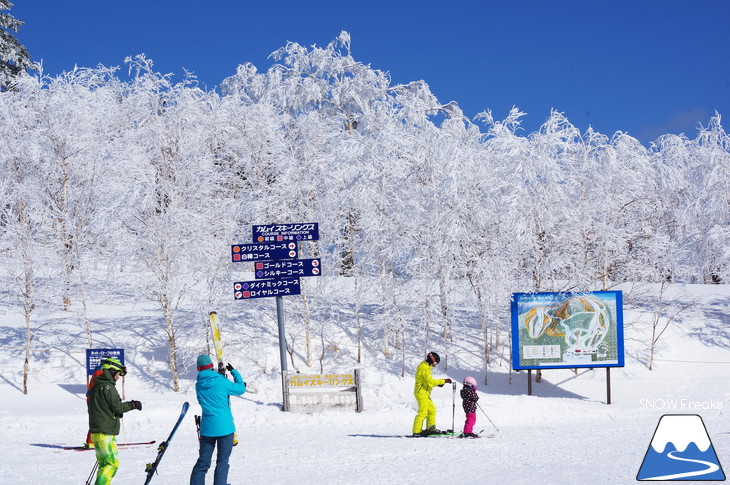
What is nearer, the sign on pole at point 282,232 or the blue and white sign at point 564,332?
the sign on pole at point 282,232

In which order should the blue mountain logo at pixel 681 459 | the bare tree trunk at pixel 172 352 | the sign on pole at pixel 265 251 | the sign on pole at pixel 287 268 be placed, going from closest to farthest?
1. the blue mountain logo at pixel 681 459
2. the sign on pole at pixel 265 251
3. the sign on pole at pixel 287 268
4. the bare tree trunk at pixel 172 352

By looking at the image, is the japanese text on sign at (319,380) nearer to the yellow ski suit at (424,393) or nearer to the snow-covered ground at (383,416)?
the snow-covered ground at (383,416)

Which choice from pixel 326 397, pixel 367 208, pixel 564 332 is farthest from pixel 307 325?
pixel 564 332

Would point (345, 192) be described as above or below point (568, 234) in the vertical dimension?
above

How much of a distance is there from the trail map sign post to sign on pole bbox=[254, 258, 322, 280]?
561cm

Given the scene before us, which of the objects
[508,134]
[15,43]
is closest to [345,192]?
[508,134]

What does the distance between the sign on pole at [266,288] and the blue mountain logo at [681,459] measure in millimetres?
9019

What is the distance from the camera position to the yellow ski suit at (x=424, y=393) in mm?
11453

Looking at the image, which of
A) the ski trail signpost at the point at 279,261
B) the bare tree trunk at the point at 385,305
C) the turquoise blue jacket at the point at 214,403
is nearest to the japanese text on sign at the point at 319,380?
the ski trail signpost at the point at 279,261

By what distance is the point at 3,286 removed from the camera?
19281mm

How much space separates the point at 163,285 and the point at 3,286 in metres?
4.93

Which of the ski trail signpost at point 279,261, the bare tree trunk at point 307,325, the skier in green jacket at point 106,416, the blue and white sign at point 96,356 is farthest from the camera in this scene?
the bare tree trunk at point 307,325

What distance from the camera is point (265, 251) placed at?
55.5 ft

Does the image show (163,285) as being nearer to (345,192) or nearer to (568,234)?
(345,192)
